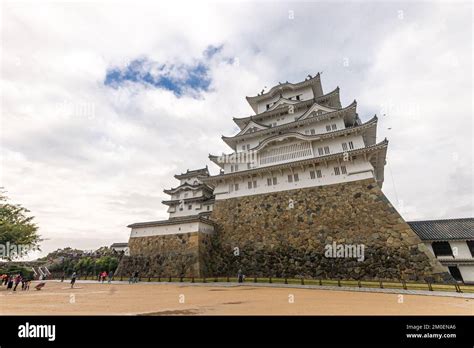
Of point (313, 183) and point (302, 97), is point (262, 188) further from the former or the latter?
point (302, 97)

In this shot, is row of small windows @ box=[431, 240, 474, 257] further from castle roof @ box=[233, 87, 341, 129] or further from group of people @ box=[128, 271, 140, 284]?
group of people @ box=[128, 271, 140, 284]

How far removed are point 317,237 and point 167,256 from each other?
14.4 m

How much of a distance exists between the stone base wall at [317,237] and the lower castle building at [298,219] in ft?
0.24

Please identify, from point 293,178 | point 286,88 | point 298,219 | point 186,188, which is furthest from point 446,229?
point 186,188

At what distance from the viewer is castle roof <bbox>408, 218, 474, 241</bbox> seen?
18844 millimetres

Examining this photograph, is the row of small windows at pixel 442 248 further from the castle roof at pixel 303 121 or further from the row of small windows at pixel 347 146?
the castle roof at pixel 303 121

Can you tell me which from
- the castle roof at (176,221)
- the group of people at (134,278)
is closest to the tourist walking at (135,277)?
the group of people at (134,278)

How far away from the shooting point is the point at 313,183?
69.3ft

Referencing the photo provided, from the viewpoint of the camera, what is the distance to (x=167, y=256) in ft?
69.8

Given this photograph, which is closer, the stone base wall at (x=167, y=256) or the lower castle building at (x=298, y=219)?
the lower castle building at (x=298, y=219)

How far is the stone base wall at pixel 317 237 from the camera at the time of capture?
15.7m

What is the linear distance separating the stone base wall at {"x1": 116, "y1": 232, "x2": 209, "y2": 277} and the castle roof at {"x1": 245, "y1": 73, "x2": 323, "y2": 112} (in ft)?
65.9
